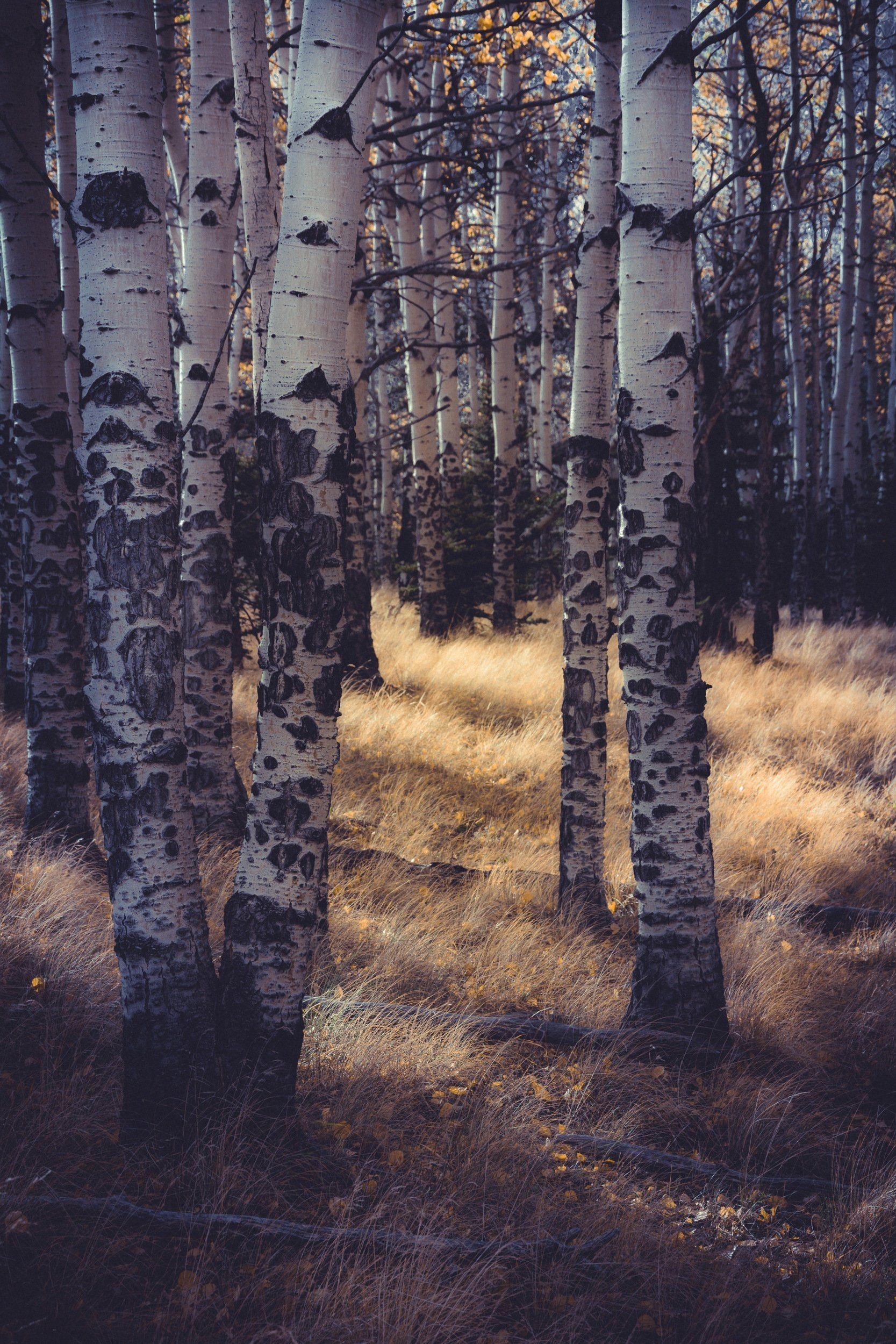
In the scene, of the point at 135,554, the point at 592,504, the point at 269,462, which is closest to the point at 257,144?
the point at 592,504

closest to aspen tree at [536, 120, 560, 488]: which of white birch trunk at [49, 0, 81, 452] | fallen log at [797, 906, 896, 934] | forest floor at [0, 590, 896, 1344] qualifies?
white birch trunk at [49, 0, 81, 452]

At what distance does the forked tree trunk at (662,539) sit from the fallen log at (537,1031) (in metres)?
0.09

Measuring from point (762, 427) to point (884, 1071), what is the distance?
8.52 metres

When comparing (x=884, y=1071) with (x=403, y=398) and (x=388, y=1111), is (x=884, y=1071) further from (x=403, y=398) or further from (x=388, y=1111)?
(x=403, y=398)

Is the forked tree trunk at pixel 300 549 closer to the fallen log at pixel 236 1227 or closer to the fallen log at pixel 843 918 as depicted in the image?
the fallen log at pixel 236 1227

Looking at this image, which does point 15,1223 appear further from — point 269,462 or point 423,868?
point 423,868

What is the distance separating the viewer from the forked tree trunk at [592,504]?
14.2 ft

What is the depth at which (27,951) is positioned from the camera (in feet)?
10.2

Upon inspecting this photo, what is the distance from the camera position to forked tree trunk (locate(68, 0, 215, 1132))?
233cm

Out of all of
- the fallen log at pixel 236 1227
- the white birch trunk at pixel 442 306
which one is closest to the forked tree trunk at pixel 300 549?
the fallen log at pixel 236 1227

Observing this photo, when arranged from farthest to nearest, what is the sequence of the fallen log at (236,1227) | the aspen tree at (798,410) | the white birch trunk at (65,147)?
the aspen tree at (798,410), the white birch trunk at (65,147), the fallen log at (236,1227)

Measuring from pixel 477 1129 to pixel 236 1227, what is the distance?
32.2 inches

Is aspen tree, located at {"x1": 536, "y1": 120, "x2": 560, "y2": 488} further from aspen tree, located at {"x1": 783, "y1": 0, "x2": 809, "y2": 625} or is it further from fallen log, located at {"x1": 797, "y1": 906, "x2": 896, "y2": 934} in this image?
fallen log, located at {"x1": 797, "y1": 906, "x2": 896, "y2": 934}

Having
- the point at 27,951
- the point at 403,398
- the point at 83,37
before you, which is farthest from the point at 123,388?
the point at 403,398
